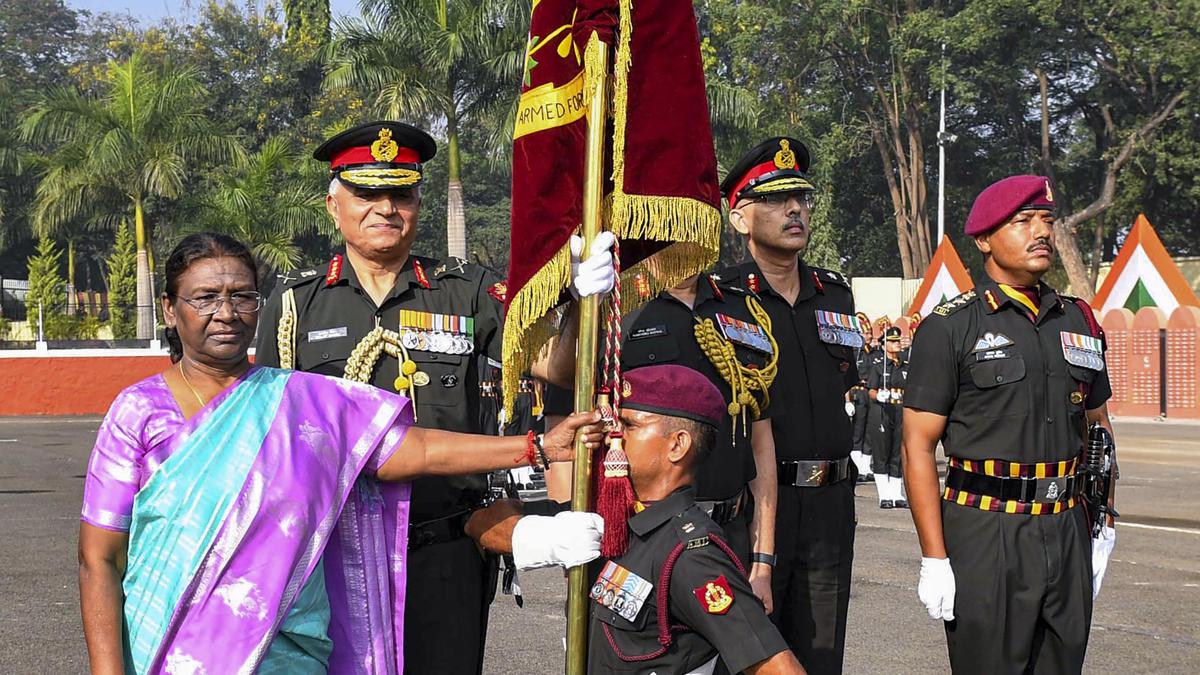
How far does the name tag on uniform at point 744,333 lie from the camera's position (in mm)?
4746

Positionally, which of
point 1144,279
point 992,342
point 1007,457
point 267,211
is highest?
point 267,211

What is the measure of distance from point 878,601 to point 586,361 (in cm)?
526

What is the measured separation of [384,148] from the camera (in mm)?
4203

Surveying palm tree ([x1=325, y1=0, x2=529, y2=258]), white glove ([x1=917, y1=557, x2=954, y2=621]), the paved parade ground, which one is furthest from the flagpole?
palm tree ([x1=325, y1=0, x2=529, y2=258])

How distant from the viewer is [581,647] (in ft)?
10.6

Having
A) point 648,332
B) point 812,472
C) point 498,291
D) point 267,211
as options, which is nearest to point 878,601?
point 812,472

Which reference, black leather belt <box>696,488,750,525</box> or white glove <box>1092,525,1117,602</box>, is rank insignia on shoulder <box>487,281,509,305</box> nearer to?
black leather belt <box>696,488,750,525</box>

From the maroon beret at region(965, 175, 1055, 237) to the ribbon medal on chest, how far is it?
1848mm

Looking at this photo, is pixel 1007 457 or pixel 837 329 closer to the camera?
pixel 1007 457

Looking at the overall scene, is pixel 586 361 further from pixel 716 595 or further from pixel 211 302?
pixel 211 302

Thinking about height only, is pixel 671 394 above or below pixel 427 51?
below

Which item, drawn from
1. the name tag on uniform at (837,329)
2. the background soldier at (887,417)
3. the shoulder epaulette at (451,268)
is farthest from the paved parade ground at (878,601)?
the shoulder epaulette at (451,268)

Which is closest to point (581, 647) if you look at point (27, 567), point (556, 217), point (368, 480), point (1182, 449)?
point (368, 480)

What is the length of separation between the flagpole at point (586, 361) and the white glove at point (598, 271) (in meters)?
0.03
